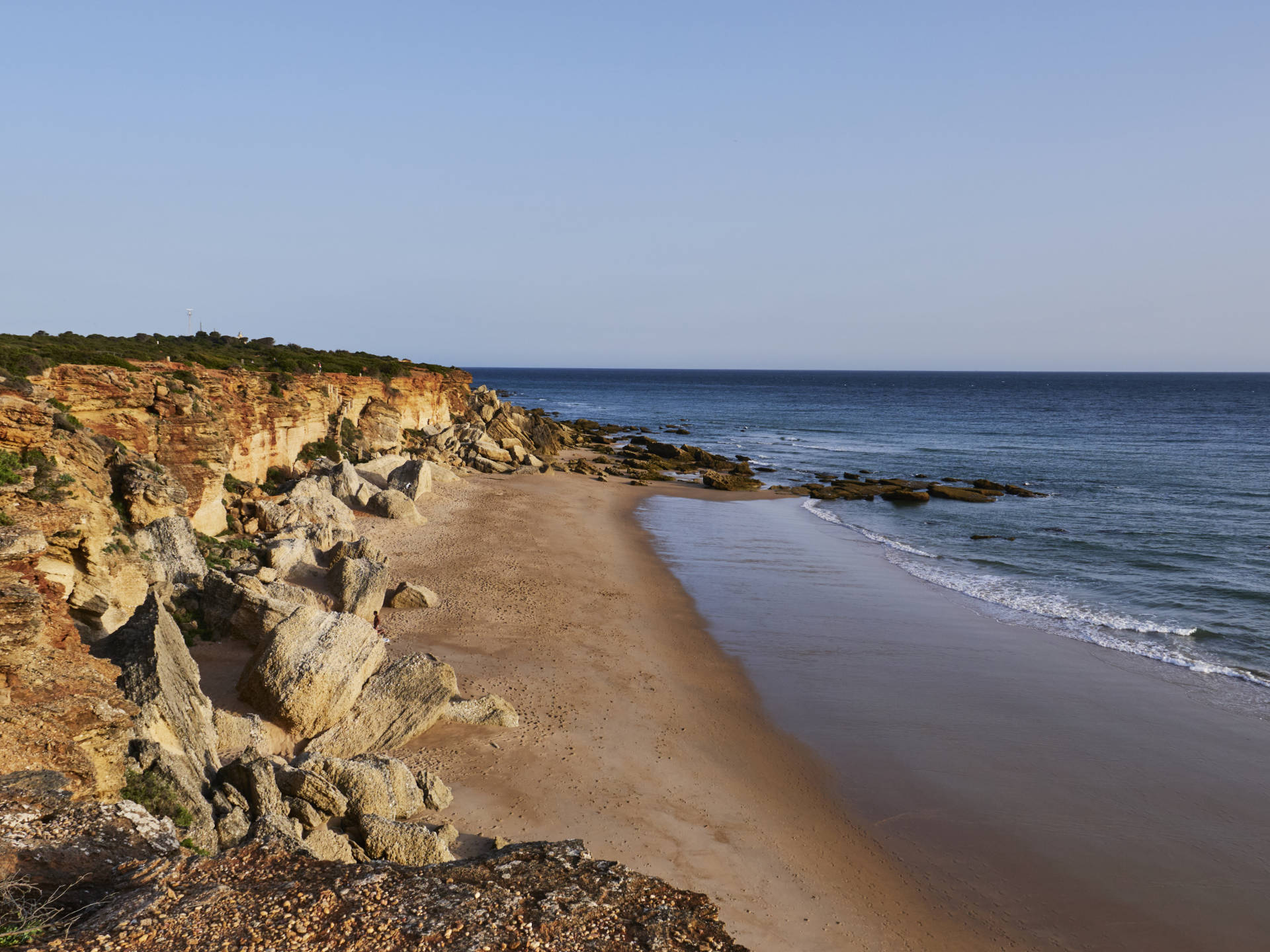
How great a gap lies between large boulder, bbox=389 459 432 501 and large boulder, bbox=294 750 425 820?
70.2ft

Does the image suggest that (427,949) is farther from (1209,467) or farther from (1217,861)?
(1209,467)

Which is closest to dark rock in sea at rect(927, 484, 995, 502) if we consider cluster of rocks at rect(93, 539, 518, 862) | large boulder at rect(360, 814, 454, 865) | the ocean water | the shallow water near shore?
the ocean water

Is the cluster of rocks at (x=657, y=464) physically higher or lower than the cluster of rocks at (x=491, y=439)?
lower

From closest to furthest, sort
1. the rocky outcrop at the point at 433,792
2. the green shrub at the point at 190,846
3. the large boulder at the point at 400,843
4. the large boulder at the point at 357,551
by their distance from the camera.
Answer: the green shrub at the point at 190,846 < the large boulder at the point at 400,843 < the rocky outcrop at the point at 433,792 < the large boulder at the point at 357,551

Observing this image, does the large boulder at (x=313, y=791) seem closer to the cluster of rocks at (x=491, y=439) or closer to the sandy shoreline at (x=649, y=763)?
the sandy shoreline at (x=649, y=763)

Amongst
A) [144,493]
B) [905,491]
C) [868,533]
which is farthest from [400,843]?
[905,491]

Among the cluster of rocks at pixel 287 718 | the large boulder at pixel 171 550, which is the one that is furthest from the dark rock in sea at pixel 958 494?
the large boulder at pixel 171 550

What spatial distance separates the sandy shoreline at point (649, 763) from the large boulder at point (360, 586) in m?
0.87

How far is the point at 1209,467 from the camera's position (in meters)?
50.2

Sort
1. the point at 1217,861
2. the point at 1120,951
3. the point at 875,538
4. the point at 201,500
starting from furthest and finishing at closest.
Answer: the point at 875,538 < the point at 201,500 < the point at 1217,861 < the point at 1120,951

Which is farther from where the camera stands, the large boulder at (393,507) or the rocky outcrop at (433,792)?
the large boulder at (393,507)

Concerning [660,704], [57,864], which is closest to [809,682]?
[660,704]

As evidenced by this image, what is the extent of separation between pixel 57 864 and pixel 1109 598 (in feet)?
88.2

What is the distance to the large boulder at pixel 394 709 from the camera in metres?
13.3
